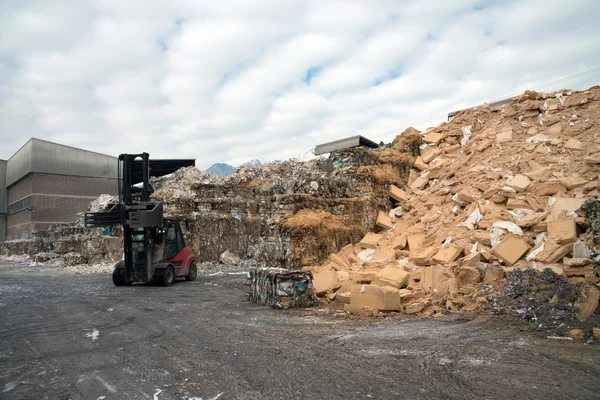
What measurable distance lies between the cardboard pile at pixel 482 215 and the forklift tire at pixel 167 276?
14.4ft

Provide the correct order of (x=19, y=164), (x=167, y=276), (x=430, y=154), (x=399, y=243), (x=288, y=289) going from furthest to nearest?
1. (x=19, y=164)
2. (x=430, y=154)
3. (x=167, y=276)
4. (x=399, y=243)
5. (x=288, y=289)

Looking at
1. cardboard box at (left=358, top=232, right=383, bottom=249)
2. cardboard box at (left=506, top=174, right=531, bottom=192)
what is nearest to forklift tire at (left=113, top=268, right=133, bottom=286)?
cardboard box at (left=358, top=232, right=383, bottom=249)

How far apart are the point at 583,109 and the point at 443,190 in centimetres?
516

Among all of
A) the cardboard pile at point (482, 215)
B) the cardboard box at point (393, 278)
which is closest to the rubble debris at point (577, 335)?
the cardboard pile at point (482, 215)

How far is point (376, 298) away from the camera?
7.29m

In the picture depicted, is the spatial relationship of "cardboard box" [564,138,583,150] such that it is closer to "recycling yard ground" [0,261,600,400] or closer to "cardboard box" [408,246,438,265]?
"cardboard box" [408,246,438,265]

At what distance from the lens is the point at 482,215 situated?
10.1m

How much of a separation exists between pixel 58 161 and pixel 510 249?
42.1m

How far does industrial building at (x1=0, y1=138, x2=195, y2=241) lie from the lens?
125ft

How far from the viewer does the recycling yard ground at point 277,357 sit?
375 centimetres

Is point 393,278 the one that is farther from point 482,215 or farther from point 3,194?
point 3,194

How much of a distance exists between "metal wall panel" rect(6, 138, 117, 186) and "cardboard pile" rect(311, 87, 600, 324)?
3638 centimetres

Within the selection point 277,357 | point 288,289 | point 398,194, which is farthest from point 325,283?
point 398,194

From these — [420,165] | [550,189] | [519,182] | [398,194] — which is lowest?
[550,189]
